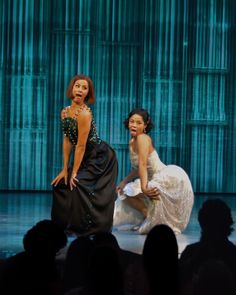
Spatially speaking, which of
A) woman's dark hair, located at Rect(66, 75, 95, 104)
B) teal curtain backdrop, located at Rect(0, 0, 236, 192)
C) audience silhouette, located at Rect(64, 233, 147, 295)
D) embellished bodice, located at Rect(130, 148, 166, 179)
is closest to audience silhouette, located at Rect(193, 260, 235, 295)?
audience silhouette, located at Rect(64, 233, 147, 295)

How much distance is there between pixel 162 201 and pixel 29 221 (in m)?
1.26

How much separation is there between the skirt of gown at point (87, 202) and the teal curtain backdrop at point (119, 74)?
4468 millimetres

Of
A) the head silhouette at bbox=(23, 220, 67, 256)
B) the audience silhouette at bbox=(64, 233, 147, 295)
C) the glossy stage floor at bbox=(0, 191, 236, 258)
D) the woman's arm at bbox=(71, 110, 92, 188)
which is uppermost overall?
the woman's arm at bbox=(71, 110, 92, 188)

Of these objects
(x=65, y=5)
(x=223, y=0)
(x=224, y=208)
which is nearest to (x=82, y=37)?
(x=65, y=5)

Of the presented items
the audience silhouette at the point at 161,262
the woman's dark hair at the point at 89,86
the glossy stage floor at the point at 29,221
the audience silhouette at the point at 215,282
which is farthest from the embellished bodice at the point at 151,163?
the audience silhouette at the point at 215,282

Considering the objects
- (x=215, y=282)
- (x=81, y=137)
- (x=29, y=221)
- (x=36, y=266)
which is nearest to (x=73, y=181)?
(x=81, y=137)

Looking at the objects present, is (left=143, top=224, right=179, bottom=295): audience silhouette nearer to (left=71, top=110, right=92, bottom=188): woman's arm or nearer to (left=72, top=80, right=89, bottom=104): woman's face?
(left=71, top=110, right=92, bottom=188): woman's arm

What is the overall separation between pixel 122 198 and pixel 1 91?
4.12m

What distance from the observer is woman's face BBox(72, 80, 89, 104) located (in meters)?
6.14

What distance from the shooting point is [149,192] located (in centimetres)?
657

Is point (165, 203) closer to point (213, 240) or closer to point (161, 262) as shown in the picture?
point (213, 240)

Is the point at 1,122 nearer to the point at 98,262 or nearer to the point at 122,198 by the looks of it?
the point at 122,198

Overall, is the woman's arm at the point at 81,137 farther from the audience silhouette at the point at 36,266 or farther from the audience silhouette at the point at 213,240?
the audience silhouette at the point at 36,266

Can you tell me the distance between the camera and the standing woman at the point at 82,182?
6.07 metres
